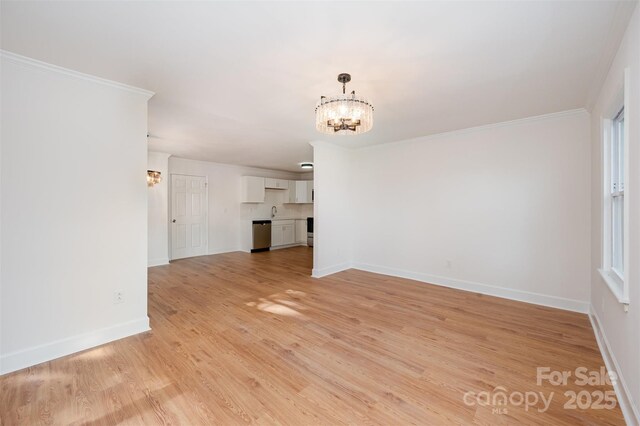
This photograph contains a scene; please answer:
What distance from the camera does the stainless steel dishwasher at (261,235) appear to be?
7797 mm

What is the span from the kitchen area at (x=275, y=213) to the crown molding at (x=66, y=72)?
4.91 m

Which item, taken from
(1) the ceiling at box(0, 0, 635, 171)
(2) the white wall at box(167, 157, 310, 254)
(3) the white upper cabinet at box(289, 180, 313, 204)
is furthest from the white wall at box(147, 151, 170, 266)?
(3) the white upper cabinet at box(289, 180, 313, 204)

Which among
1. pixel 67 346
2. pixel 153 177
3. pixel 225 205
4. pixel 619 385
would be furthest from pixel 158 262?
pixel 619 385

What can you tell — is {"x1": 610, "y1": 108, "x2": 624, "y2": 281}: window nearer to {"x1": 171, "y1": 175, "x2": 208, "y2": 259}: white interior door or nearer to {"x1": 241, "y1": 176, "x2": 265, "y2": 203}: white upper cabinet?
{"x1": 241, "y1": 176, "x2": 265, "y2": 203}: white upper cabinet

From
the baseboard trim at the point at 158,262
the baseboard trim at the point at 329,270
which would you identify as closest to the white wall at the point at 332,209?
the baseboard trim at the point at 329,270

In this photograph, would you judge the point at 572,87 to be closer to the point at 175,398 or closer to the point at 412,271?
the point at 412,271

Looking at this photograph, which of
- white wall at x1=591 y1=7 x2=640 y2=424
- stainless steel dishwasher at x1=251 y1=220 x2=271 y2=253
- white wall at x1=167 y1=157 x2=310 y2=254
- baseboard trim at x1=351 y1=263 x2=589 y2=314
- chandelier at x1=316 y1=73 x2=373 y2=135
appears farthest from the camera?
stainless steel dishwasher at x1=251 y1=220 x2=271 y2=253

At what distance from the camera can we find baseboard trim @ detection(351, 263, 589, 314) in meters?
3.40

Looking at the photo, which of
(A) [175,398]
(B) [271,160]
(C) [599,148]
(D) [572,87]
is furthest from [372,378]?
(B) [271,160]

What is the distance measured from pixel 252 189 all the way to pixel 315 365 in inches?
242

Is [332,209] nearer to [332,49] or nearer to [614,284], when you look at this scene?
[332,49]

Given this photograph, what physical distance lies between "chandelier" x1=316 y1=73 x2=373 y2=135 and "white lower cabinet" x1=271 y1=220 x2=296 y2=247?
6155 mm

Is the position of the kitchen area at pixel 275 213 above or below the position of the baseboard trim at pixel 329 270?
above

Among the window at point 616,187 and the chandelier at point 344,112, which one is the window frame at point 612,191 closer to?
the window at point 616,187
